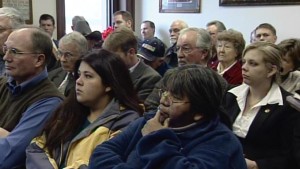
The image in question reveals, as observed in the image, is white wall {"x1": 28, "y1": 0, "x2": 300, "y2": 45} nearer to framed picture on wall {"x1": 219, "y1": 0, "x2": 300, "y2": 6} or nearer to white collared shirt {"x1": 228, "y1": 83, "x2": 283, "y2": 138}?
framed picture on wall {"x1": 219, "y1": 0, "x2": 300, "y2": 6}

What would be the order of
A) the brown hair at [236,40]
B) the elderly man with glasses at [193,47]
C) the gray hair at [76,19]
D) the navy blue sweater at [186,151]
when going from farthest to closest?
the gray hair at [76,19]
the brown hair at [236,40]
the elderly man with glasses at [193,47]
the navy blue sweater at [186,151]

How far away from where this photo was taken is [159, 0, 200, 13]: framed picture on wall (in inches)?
215

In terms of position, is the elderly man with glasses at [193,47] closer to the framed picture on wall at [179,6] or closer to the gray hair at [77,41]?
the gray hair at [77,41]

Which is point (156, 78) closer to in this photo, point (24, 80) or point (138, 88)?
point (138, 88)

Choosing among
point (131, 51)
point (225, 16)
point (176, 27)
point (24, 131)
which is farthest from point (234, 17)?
point (24, 131)

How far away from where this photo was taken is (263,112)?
2131 millimetres

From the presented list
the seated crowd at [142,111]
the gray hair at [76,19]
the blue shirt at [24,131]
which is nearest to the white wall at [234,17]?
the gray hair at [76,19]

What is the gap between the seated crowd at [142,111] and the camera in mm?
1354

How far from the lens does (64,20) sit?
585 centimetres

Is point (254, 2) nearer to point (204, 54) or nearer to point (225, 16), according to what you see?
point (225, 16)

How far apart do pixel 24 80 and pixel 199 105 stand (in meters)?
1.15

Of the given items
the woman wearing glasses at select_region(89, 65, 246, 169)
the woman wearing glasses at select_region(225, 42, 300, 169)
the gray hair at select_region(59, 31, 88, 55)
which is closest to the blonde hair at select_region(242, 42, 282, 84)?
the woman wearing glasses at select_region(225, 42, 300, 169)

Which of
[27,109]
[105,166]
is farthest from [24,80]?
[105,166]

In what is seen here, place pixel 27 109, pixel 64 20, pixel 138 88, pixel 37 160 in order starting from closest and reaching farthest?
pixel 37 160
pixel 27 109
pixel 138 88
pixel 64 20
